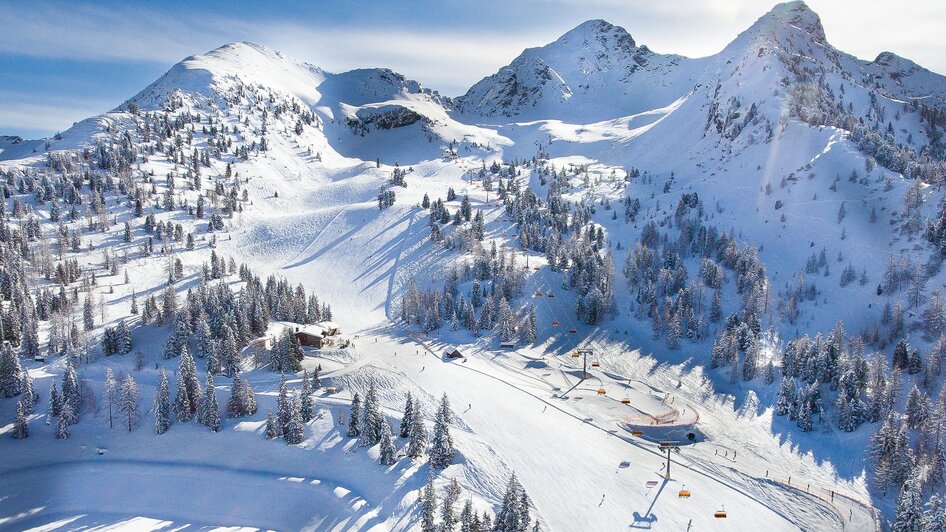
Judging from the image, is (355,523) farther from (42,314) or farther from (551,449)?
(42,314)

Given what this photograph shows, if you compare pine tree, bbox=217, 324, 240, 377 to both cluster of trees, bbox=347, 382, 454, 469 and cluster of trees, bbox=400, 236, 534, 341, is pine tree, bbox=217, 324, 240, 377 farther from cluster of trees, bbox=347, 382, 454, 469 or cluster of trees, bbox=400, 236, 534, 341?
cluster of trees, bbox=400, 236, 534, 341

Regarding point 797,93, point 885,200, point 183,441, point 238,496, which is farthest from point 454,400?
point 797,93

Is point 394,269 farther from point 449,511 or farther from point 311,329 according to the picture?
point 449,511

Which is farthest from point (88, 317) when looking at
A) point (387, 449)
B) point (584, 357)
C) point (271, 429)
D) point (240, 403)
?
point (584, 357)

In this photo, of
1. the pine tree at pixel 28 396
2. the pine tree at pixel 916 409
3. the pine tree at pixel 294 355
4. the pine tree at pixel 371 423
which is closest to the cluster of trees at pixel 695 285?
the pine tree at pixel 916 409

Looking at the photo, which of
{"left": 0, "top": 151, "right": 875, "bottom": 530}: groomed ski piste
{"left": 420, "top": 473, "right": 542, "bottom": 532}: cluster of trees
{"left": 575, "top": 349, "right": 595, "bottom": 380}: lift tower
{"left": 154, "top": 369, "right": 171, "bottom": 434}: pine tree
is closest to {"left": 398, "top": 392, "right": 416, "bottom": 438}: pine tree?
{"left": 0, "top": 151, "right": 875, "bottom": 530}: groomed ski piste

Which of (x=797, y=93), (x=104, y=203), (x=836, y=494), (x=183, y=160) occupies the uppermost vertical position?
(x=797, y=93)
